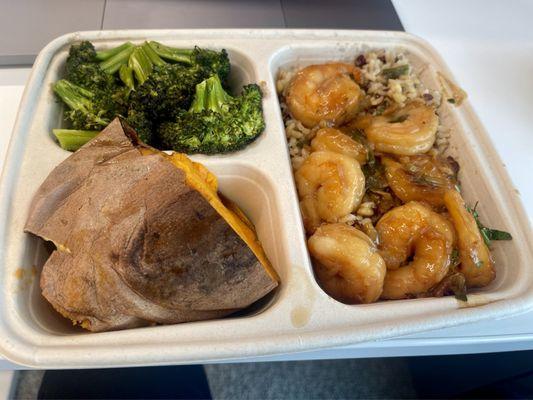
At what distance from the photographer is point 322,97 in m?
1.72

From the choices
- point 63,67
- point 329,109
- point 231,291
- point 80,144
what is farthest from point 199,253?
point 63,67

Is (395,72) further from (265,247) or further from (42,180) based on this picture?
(42,180)

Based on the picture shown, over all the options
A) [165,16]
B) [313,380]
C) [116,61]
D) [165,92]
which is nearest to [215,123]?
[165,92]

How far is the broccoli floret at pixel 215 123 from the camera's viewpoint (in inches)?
59.6

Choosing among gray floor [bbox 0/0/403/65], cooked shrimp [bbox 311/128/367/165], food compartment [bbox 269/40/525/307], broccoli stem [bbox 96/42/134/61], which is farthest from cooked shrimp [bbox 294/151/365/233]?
gray floor [bbox 0/0/403/65]

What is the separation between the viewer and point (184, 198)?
1.14 metres

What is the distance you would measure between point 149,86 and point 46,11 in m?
1.14

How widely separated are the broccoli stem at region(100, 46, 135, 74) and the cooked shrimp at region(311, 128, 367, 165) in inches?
33.6

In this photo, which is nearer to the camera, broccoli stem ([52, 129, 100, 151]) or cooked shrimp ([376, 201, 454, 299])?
cooked shrimp ([376, 201, 454, 299])

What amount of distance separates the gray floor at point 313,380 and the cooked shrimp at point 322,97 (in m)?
1.49

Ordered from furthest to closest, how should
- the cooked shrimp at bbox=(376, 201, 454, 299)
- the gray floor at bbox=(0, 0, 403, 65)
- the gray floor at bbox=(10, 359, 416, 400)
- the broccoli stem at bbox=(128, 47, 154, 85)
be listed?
the gray floor at bbox=(10, 359, 416, 400) → the gray floor at bbox=(0, 0, 403, 65) → the broccoli stem at bbox=(128, 47, 154, 85) → the cooked shrimp at bbox=(376, 201, 454, 299)

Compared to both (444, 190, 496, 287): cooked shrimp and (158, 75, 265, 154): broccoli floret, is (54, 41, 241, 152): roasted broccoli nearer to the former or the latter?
(158, 75, 265, 154): broccoli floret

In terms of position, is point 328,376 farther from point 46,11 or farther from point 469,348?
point 46,11

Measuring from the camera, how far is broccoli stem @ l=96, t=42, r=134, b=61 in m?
1.73
